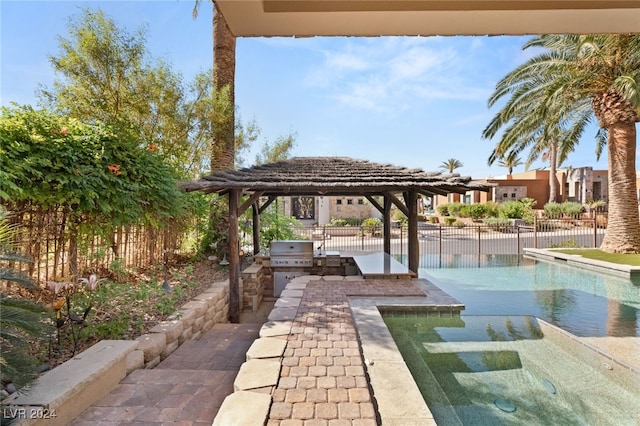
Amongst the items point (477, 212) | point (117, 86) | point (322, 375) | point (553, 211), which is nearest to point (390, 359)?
point (322, 375)

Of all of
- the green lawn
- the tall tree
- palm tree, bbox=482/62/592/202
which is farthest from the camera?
palm tree, bbox=482/62/592/202

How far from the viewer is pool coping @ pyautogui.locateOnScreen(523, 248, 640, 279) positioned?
30.5ft

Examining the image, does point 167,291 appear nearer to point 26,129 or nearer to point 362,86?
point 26,129

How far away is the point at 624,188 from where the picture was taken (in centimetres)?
1178

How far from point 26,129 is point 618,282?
13.8 metres

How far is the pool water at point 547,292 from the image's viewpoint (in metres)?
5.96

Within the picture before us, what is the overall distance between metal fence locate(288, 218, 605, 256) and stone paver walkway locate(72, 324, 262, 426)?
8926 mm

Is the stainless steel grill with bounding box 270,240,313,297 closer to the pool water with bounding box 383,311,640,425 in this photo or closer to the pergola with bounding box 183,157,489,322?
the pergola with bounding box 183,157,489,322

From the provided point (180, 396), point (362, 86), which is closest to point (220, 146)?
point (180, 396)

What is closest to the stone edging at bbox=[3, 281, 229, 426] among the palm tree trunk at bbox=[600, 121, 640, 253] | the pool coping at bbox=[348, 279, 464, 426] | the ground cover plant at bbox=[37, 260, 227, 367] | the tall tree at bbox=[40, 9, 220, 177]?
the ground cover plant at bbox=[37, 260, 227, 367]

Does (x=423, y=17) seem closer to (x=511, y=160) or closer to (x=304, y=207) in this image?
(x=511, y=160)

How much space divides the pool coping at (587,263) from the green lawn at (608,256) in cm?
42

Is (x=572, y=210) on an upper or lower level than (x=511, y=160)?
lower

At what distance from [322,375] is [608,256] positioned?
43.2ft
